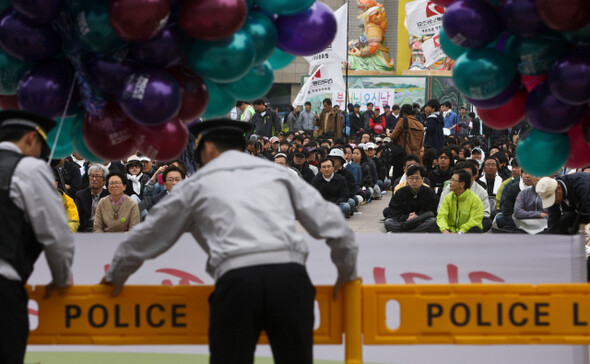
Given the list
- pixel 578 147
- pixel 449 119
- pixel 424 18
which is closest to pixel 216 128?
pixel 578 147

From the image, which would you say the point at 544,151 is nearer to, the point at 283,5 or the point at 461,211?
the point at 283,5

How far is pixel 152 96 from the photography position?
457 centimetres

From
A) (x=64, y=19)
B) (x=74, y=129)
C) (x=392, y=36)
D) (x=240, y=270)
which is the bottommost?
(x=240, y=270)

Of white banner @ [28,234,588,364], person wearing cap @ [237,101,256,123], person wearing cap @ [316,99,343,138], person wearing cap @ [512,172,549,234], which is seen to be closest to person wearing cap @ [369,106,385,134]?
person wearing cap @ [316,99,343,138]

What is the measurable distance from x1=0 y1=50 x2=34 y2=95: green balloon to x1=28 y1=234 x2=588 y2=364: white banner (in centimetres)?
164

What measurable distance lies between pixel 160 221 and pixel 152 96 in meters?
0.93

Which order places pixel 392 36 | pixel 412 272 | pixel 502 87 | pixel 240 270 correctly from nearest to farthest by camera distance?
pixel 240 270
pixel 502 87
pixel 412 272
pixel 392 36

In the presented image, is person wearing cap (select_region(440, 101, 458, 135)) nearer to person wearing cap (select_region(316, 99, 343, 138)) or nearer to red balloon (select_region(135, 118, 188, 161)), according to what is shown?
person wearing cap (select_region(316, 99, 343, 138))

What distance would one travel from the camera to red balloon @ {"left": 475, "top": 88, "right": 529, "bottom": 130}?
528 centimetres

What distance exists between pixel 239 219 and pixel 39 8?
1643 millimetres

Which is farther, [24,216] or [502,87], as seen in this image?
[502,87]

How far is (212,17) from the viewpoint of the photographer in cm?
452

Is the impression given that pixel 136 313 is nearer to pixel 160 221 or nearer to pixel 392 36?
pixel 160 221

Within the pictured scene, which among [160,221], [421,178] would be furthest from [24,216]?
[421,178]
